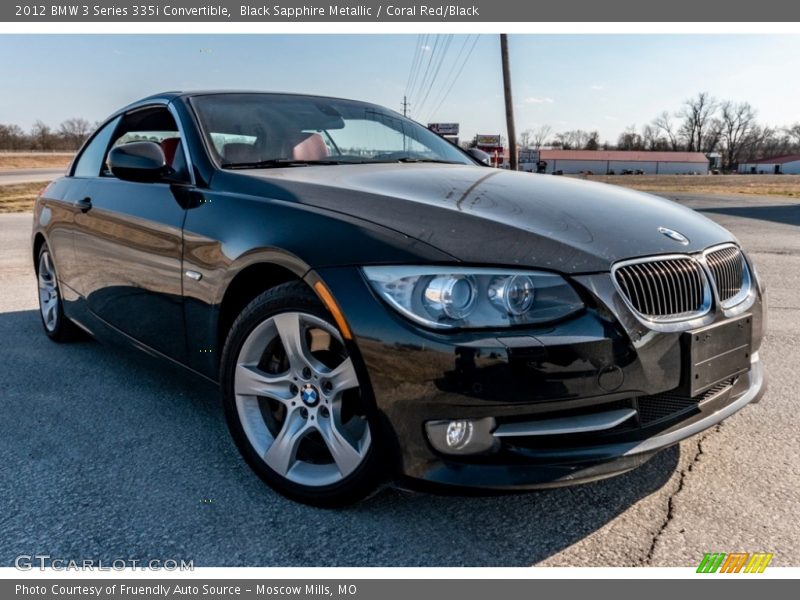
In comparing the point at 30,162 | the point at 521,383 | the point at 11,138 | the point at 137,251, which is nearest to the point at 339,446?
the point at 521,383

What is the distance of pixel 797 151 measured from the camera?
131750mm

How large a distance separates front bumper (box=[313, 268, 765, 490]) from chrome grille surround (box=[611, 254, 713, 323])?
74mm

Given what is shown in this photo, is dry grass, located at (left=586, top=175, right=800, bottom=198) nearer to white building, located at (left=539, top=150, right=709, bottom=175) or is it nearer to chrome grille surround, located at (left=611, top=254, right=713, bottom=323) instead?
chrome grille surround, located at (left=611, top=254, right=713, bottom=323)

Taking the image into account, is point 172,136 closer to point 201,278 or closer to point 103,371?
point 201,278

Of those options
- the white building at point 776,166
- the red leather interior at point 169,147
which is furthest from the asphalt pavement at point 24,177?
the white building at point 776,166

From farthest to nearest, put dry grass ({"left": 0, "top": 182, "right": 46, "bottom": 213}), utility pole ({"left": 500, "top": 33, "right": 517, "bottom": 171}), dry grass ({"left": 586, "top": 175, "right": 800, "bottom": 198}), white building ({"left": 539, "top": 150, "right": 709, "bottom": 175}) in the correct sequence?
white building ({"left": 539, "top": 150, "right": 709, "bottom": 175})
dry grass ({"left": 586, "top": 175, "right": 800, "bottom": 198})
utility pole ({"left": 500, "top": 33, "right": 517, "bottom": 171})
dry grass ({"left": 0, "top": 182, "right": 46, "bottom": 213})

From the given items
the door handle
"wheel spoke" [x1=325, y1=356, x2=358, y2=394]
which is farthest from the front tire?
the door handle

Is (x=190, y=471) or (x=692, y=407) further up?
(x=692, y=407)

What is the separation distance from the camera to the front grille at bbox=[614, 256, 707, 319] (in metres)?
2.15

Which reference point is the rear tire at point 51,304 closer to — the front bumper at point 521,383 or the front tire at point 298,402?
the front tire at point 298,402

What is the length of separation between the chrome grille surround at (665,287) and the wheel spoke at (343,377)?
0.89 metres

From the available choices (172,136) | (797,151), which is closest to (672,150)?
(797,151)

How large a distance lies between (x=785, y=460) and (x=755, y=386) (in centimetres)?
39

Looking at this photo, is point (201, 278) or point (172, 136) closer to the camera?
point (201, 278)
